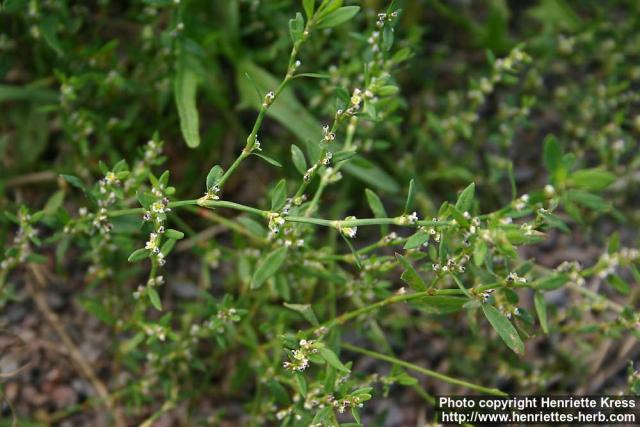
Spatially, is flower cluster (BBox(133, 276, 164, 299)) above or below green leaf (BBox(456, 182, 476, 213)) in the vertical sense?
below

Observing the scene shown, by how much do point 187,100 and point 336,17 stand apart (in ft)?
2.34

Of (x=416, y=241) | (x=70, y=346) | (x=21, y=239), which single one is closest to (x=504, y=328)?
(x=416, y=241)

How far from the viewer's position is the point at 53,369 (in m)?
2.46

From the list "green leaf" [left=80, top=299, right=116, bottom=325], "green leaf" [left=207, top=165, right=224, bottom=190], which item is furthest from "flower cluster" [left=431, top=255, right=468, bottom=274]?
"green leaf" [left=80, top=299, right=116, bottom=325]

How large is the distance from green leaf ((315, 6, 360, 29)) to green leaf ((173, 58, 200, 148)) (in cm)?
60

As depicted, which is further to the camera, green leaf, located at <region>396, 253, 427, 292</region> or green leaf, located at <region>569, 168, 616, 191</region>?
green leaf, located at <region>396, 253, 427, 292</region>

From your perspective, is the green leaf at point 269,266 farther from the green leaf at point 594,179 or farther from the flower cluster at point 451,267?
the green leaf at point 594,179

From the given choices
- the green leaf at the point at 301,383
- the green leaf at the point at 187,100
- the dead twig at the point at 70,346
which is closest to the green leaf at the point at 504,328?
the green leaf at the point at 301,383

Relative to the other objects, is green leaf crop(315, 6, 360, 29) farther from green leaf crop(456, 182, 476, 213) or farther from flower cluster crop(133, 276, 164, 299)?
flower cluster crop(133, 276, 164, 299)

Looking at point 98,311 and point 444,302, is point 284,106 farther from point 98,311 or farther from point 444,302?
point 444,302

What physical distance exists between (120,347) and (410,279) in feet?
3.90

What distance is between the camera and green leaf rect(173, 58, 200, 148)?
2113 millimetres

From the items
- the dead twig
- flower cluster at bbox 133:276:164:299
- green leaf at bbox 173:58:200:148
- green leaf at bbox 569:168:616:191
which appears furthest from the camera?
the dead twig

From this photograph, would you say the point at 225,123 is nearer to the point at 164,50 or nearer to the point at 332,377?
the point at 164,50
